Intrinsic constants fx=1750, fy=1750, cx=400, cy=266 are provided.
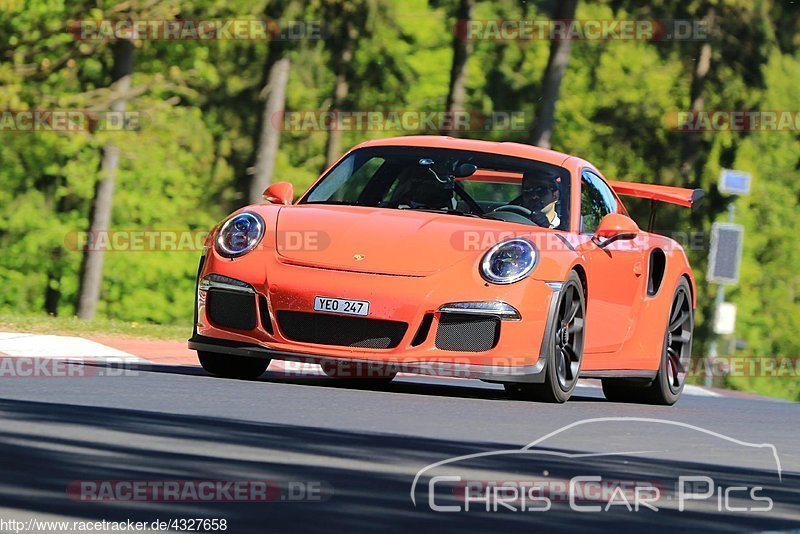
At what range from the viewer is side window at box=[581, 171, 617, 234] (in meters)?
10.9

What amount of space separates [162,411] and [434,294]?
1.99m

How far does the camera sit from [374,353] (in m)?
9.34

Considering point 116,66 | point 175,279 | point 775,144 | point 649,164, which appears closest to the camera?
point 116,66

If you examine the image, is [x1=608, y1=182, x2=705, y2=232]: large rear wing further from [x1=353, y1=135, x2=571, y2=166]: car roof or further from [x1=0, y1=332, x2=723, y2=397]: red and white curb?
[x1=0, y1=332, x2=723, y2=397]: red and white curb

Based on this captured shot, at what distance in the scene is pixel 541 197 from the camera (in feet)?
35.0

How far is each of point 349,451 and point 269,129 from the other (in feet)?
65.8

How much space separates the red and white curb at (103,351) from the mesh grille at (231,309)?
6.11ft

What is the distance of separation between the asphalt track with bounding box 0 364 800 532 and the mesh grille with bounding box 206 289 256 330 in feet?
1.14

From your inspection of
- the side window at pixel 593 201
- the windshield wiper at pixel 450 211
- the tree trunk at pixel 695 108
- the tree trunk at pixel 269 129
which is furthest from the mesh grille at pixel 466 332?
the tree trunk at pixel 695 108

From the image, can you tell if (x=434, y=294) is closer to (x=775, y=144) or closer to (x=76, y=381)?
(x=76, y=381)

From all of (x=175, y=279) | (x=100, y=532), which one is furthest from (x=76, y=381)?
(x=175, y=279)

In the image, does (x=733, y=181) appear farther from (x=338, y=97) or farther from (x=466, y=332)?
(x=338, y=97)

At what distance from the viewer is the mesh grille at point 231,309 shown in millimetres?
9570

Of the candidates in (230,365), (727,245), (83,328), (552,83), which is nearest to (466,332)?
(230,365)
